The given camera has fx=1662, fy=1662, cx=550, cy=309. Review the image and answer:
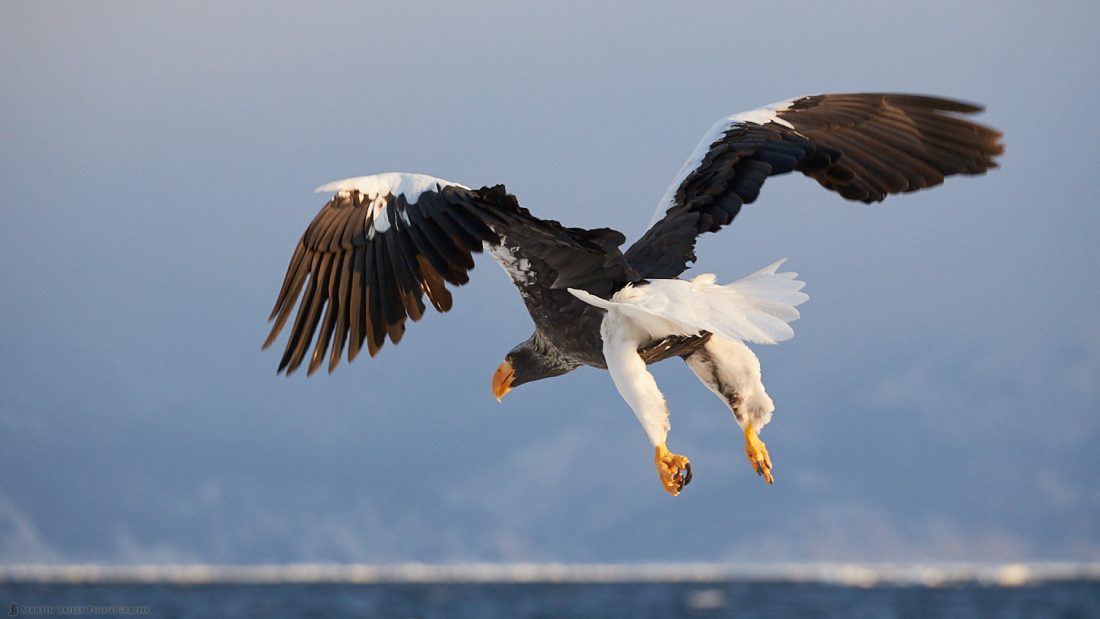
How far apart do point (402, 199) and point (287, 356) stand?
78cm

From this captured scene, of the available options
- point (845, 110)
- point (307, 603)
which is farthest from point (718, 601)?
point (845, 110)

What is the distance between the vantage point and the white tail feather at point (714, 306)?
6.36 metres

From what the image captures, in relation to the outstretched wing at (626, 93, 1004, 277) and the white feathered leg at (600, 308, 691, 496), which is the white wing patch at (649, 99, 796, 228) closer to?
the outstretched wing at (626, 93, 1004, 277)

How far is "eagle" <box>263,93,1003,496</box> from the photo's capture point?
6438 millimetres

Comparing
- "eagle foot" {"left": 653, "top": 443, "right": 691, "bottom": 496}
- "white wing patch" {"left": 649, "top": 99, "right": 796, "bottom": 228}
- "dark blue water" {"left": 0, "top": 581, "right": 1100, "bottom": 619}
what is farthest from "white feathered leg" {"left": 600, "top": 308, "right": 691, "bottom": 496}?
"dark blue water" {"left": 0, "top": 581, "right": 1100, "bottom": 619}

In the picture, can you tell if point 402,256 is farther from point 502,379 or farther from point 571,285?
point 502,379

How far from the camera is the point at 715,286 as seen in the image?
668 cm

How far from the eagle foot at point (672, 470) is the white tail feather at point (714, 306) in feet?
1.60

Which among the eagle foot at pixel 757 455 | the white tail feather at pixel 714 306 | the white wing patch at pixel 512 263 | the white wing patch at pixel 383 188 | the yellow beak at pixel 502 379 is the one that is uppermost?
the white wing patch at pixel 383 188

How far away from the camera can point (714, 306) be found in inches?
257

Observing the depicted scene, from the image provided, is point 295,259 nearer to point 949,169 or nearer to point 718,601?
point 949,169

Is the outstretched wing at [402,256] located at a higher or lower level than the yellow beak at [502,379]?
higher


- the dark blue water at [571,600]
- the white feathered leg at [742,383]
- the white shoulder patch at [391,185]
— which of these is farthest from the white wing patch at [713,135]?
the dark blue water at [571,600]

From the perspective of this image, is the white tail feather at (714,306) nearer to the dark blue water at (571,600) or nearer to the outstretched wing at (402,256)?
the outstretched wing at (402,256)
